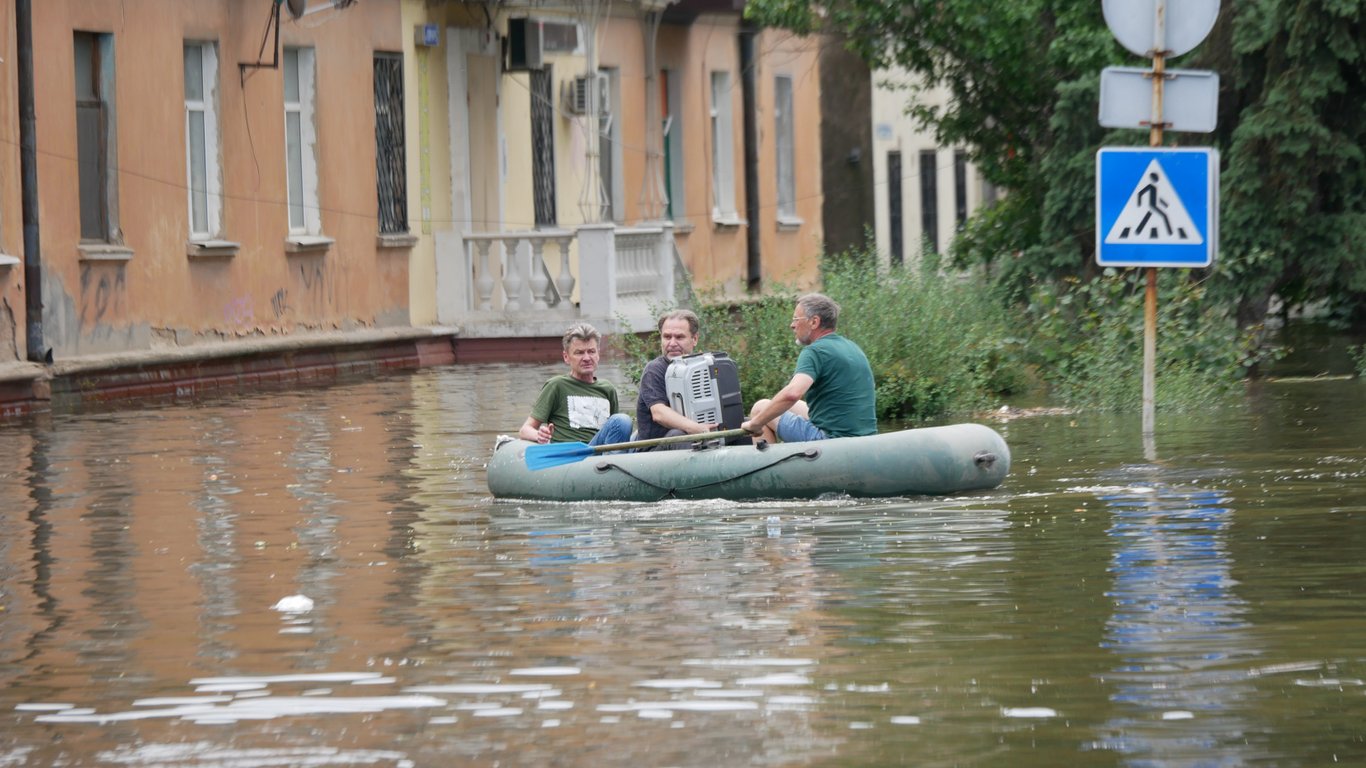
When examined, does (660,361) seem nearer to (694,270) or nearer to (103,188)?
(103,188)

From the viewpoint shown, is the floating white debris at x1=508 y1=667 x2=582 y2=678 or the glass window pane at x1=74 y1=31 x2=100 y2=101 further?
the glass window pane at x1=74 y1=31 x2=100 y2=101

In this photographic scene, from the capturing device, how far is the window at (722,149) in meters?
37.5

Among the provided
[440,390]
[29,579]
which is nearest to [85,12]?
[440,390]

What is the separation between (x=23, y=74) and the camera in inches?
846

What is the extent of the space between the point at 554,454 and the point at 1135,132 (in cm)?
831

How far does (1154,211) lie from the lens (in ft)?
45.8

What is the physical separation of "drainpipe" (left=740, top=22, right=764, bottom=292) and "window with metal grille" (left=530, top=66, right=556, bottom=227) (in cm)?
648

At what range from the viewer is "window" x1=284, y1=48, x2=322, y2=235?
2688cm

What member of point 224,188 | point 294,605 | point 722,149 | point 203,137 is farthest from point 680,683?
point 722,149

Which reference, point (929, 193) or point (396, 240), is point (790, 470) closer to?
point (396, 240)

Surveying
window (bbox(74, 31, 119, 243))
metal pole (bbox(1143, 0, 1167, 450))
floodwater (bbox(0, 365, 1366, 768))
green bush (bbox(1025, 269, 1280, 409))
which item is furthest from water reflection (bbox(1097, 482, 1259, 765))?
window (bbox(74, 31, 119, 243))

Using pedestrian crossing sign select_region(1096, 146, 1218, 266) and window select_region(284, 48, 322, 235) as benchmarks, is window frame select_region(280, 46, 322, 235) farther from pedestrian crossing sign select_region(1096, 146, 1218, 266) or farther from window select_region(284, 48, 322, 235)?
pedestrian crossing sign select_region(1096, 146, 1218, 266)

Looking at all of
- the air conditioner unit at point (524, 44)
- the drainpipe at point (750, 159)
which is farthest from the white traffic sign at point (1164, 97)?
the drainpipe at point (750, 159)

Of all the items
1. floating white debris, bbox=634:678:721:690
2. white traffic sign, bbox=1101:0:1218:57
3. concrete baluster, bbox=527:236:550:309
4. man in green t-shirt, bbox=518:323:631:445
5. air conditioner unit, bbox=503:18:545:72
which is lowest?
floating white debris, bbox=634:678:721:690
